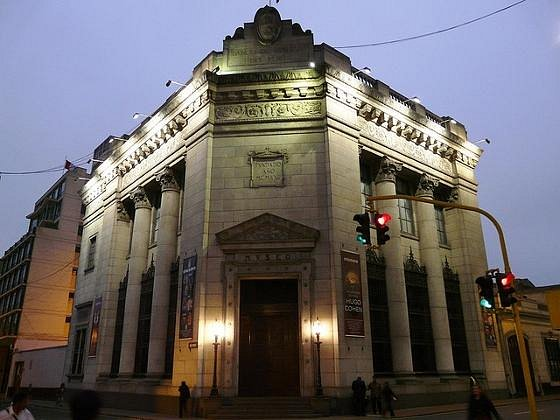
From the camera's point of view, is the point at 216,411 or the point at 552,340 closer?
the point at 216,411

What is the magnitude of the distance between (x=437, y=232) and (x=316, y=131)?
11.6 meters

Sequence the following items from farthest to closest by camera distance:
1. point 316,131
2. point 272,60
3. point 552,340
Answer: point 552,340
point 272,60
point 316,131

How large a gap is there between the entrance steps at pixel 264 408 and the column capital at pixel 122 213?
17.3m

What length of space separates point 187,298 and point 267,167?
748 cm

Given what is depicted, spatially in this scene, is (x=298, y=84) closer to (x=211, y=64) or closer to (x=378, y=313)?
(x=211, y=64)

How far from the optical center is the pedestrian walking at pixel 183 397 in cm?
2036

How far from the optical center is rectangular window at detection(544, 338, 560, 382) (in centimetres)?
3570

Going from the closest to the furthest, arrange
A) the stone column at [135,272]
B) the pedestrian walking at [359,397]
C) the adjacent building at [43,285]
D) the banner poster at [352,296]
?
the pedestrian walking at [359,397] → the banner poster at [352,296] → the stone column at [135,272] → the adjacent building at [43,285]

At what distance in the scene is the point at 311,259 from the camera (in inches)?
869

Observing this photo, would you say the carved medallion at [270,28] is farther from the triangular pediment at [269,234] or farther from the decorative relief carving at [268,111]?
the triangular pediment at [269,234]

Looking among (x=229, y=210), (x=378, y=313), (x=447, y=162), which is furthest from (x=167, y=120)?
(x=447, y=162)

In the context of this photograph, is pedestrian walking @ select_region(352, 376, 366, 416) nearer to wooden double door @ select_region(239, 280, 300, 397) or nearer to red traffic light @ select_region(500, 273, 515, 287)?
wooden double door @ select_region(239, 280, 300, 397)

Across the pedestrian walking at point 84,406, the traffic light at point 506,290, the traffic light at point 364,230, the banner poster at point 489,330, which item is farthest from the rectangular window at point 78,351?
the pedestrian walking at point 84,406

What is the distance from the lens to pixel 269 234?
22.6m
